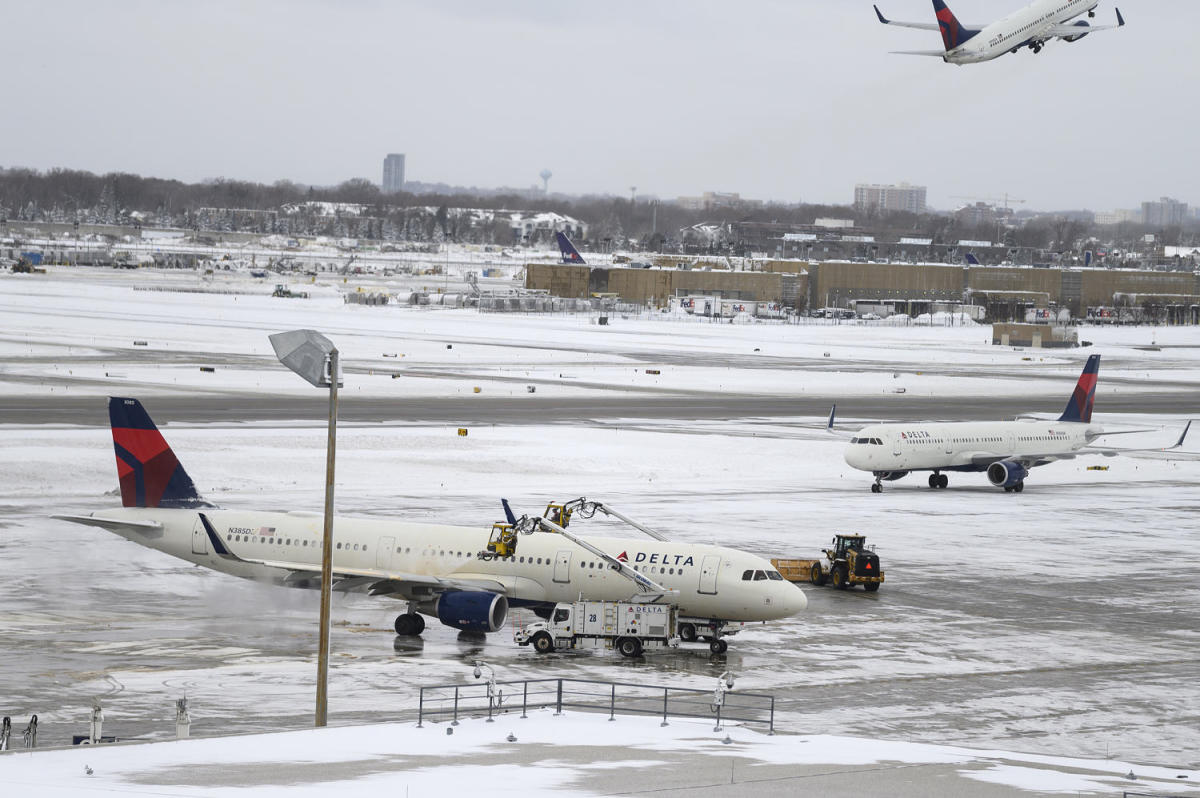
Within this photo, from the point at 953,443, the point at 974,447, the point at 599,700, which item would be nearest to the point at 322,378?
the point at 599,700

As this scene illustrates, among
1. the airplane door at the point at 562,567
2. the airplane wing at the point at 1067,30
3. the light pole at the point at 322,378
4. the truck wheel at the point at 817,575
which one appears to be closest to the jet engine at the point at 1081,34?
the airplane wing at the point at 1067,30

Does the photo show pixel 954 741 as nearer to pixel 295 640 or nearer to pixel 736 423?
pixel 295 640

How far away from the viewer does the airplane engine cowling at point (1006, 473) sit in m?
80.4

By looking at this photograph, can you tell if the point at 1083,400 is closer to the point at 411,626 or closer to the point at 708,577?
the point at 708,577

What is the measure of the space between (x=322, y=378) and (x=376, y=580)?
14345 millimetres

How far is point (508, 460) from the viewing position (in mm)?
80812

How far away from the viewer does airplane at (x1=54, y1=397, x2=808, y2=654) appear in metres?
44.2

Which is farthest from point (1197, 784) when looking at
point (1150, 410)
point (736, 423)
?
point (1150, 410)

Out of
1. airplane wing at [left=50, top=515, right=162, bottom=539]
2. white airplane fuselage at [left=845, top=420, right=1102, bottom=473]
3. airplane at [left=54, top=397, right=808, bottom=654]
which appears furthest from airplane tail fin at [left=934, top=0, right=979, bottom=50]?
airplane wing at [left=50, top=515, right=162, bottom=539]

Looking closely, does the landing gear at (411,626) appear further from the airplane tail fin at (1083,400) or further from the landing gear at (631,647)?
the airplane tail fin at (1083,400)

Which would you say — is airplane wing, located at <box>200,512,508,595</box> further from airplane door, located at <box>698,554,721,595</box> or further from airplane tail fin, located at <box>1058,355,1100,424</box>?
airplane tail fin, located at <box>1058,355,1100,424</box>

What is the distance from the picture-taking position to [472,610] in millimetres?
43688

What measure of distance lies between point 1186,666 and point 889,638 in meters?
8.78

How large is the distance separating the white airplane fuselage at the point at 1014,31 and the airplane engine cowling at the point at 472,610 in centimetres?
4070
